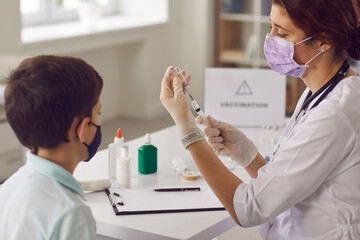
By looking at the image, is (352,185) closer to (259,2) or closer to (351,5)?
(351,5)

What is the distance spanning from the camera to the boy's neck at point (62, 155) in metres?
1.37

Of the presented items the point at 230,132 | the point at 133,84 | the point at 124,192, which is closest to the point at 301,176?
the point at 230,132

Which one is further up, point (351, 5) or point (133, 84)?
point (351, 5)

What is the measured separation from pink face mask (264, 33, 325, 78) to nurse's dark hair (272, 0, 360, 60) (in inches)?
2.5

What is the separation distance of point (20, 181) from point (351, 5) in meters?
0.99

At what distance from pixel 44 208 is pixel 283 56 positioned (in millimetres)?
916

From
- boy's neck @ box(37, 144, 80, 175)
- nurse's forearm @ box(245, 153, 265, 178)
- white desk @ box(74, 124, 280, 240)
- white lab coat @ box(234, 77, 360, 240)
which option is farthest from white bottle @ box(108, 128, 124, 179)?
boy's neck @ box(37, 144, 80, 175)

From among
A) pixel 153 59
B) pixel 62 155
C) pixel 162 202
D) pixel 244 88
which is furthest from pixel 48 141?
pixel 153 59

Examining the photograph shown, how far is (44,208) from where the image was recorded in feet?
4.18

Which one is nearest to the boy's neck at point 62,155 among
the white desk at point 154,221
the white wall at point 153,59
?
the white desk at point 154,221

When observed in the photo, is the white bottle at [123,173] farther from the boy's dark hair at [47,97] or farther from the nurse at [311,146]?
the boy's dark hair at [47,97]

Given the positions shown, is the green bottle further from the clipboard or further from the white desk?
the clipboard

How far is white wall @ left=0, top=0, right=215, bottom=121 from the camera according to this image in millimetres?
5633

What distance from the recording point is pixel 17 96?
1.29 metres
